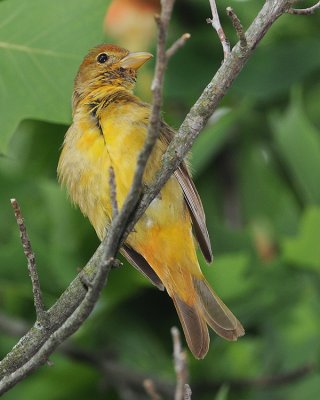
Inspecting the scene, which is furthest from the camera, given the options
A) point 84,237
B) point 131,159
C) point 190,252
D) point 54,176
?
point 54,176

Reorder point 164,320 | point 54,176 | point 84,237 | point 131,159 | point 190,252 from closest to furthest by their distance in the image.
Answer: point 131,159, point 190,252, point 84,237, point 164,320, point 54,176

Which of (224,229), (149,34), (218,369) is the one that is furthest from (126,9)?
(218,369)

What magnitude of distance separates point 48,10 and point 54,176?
2.36 meters

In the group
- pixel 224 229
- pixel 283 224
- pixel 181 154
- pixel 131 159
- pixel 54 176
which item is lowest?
pixel 283 224

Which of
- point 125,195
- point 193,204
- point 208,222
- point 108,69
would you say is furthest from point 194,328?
point 208,222

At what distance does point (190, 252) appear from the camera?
4609mm

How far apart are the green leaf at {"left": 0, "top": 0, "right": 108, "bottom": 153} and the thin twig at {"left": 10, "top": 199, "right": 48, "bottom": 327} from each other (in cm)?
116

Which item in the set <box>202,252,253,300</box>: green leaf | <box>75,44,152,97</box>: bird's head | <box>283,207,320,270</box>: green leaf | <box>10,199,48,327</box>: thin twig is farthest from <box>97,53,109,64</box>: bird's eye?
<box>10,199,48,327</box>: thin twig

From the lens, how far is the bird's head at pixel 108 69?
5004 mm

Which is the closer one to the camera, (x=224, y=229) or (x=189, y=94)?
(x=224, y=229)

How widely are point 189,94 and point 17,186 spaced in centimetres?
154

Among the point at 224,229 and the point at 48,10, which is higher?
the point at 48,10

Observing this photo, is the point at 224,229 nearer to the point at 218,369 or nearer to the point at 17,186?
the point at 218,369

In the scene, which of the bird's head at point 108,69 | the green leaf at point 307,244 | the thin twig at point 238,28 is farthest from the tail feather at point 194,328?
the green leaf at point 307,244
